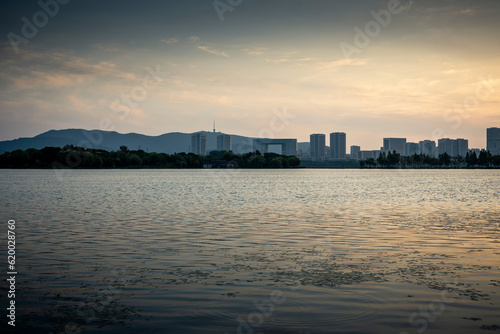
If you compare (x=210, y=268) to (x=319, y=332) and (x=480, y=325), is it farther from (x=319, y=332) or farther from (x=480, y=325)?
(x=480, y=325)

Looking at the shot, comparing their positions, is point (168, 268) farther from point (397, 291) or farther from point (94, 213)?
point (94, 213)

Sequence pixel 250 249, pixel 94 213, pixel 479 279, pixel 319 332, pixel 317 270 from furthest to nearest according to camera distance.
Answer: pixel 94 213
pixel 250 249
pixel 317 270
pixel 479 279
pixel 319 332

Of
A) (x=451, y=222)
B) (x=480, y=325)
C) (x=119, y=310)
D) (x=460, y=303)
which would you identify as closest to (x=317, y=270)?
(x=460, y=303)

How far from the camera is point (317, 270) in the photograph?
18.7 m

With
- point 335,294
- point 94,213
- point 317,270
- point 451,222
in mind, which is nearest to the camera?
point 335,294

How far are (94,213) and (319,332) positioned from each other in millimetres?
34902

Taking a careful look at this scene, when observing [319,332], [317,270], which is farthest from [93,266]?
[319,332]

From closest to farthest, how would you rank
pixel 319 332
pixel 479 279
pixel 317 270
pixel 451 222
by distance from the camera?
pixel 319 332 → pixel 479 279 → pixel 317 270 → pixel 451 222

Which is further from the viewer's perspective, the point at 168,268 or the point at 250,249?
the point at 250,249

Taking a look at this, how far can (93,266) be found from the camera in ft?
64.5

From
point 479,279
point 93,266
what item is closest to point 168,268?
point 93,266

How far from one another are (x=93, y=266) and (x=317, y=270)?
9.86 m

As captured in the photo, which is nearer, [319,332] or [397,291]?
[319,332]

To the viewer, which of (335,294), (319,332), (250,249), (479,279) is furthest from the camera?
(250,249)
